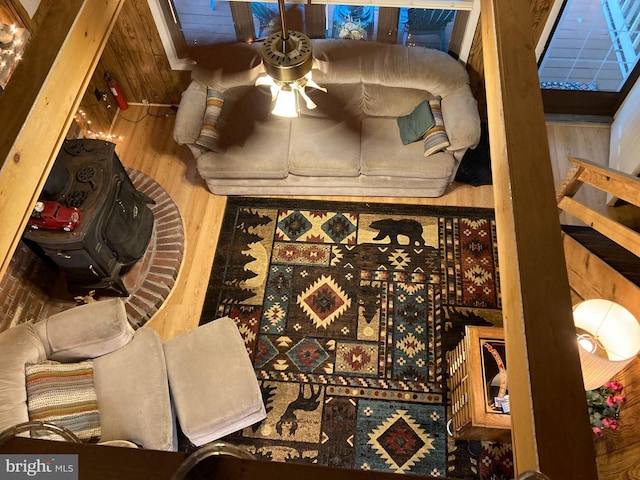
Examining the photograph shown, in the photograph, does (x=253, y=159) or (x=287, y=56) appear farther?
(x=253, y=159)

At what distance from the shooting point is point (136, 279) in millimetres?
3713

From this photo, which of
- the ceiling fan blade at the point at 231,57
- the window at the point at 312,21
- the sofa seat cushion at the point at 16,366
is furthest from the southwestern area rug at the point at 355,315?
the window at the point at 312,21

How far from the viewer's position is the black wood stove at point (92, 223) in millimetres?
3031

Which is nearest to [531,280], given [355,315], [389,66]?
[355,315]

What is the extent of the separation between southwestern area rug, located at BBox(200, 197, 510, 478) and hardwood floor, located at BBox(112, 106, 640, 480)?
0.34ft

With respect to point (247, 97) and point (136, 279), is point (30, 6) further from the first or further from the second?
point (136, 279)

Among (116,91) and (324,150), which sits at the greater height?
(116,91)

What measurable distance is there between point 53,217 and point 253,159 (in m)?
1.41

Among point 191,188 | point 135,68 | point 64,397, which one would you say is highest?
point 135,68

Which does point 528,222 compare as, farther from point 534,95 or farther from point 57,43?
point 57,43

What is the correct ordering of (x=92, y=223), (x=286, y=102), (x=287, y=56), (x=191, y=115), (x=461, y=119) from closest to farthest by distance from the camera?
(x=287, y=56), (x=286, y=102), (x=92, y=223), (x=461, y=119), (x=191, y=115)

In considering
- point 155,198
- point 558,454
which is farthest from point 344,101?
point 558,454

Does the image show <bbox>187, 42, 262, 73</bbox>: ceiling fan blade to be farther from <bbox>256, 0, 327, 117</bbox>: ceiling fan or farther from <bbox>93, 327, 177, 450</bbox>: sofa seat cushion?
<bbox>256, 0, 327, 117</bbox>: ceiling fan

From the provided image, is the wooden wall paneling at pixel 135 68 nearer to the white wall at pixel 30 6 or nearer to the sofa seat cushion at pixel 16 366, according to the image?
the white wall at pixel 30 6
